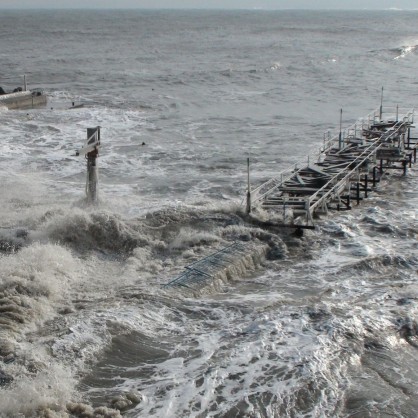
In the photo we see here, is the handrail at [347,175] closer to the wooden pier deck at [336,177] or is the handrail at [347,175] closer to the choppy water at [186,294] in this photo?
the wooden pier deck at [336,177]

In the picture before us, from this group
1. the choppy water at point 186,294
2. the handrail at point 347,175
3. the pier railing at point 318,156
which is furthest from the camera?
the pier railing at point 318,156

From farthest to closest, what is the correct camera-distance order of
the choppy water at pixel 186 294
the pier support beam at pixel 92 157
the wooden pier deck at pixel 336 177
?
the wooden pier deck at pixel 336 177
the pier support beam at pixel 92 157
the choppy water at pixel 186 294

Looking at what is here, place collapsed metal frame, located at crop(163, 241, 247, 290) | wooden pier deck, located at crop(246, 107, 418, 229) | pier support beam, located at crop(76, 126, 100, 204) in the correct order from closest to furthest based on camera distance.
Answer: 1. collapsed metal frame, located at crop(163, 241, 247, 290)
2. pier support beam, located at crop(76, 126, 100, 204)
3. wooden pier deck, located at crop(246, 107, 418, 229)

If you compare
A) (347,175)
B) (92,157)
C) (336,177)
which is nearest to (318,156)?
(347,175)

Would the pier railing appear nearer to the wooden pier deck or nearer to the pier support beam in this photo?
the wooden pier deck

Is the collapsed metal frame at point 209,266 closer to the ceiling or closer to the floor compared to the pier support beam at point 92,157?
closer to the floor

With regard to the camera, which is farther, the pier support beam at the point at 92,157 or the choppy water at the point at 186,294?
the pier support beam at the point at 92,157

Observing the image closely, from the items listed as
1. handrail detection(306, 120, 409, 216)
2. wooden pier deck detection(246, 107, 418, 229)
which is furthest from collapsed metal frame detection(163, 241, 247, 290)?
handrail detection(306, 120, 409, 216)

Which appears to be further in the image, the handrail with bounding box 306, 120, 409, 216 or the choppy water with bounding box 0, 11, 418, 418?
the handrail with bounding box 306, 120, 409, 216

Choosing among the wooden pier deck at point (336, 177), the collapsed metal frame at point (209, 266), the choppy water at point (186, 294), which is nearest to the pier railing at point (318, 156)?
the wooden pier deck at point (336, 177)
